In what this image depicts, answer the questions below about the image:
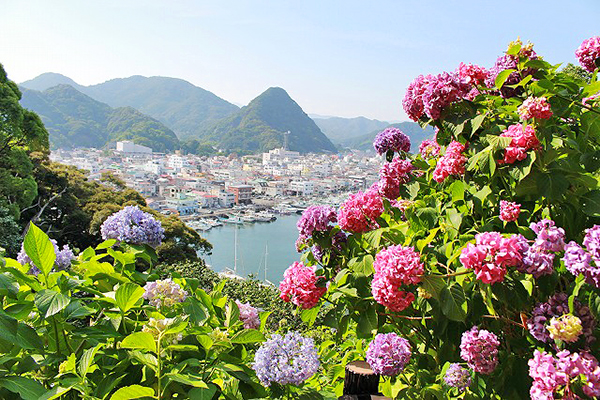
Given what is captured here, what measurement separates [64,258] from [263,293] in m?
4.51

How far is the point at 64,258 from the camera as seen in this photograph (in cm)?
113

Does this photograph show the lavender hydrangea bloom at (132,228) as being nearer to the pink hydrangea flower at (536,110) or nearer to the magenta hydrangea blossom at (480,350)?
the magenta hydrangea blossom at (480,350)

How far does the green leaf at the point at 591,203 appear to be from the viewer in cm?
85

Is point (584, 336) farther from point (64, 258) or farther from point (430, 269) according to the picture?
point (64, 258)

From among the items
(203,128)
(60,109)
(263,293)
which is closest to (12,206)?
(263,293)

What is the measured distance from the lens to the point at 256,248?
30.7 metres

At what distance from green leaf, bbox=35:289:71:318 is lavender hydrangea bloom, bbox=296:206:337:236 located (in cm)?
59

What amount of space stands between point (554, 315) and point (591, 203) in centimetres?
26

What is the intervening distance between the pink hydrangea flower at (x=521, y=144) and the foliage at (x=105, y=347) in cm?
64

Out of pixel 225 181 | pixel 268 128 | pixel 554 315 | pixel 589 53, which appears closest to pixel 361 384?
pixel 554 315

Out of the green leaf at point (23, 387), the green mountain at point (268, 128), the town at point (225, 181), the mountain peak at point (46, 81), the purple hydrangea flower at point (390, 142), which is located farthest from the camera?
the mountain peak at point (46, 81)

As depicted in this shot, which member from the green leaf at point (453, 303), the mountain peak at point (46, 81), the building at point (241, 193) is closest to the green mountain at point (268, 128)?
the building at point (241, 193)

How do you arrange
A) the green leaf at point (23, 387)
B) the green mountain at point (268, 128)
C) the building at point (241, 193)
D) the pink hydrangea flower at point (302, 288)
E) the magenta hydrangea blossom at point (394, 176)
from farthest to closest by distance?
1. the green mountain at point (268, 128)
2. the building at point (241, 193)
3. the magenta hydrangea blossom at point (394, 176)
4. the pink hydrangea flower at point (302, 288)
5. the green leaf at point (23, 387)

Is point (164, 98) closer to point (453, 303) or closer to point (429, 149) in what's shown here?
point (429, 149)
